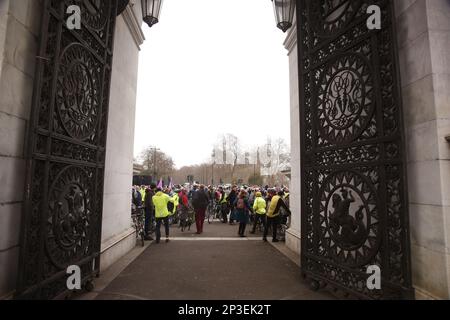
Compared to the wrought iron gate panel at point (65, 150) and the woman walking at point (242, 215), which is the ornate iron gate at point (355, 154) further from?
A: the woman walking at point (242, 215)

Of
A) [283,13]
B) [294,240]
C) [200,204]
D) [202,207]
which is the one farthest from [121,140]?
[294,240]

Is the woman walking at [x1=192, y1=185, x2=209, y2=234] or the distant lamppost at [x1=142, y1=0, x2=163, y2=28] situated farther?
the woman walking at [x1=192, y1=185, x2=209, y2=234]

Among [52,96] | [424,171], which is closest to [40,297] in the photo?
[52,96]

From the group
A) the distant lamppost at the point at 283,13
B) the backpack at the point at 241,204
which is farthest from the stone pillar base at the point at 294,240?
the distant lamppost at the point at 283,13

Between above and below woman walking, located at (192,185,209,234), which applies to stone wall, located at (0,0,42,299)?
above

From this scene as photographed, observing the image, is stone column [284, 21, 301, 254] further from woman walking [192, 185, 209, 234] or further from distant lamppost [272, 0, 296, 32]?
woman walking [192, 185, 209, 234]

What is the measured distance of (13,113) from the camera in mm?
3373

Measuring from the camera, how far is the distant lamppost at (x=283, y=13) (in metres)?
7.03

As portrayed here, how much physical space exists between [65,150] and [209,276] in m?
3.52

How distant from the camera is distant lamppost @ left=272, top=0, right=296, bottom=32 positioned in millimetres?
7031

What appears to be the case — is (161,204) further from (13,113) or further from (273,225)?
(13,113)

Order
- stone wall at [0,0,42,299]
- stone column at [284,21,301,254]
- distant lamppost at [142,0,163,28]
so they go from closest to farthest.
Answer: stone wall at [0,0,42,299], distant lamppost at [142,0,163,28], stone column at [284,21,301,254]

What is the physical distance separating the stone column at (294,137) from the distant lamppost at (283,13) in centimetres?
98

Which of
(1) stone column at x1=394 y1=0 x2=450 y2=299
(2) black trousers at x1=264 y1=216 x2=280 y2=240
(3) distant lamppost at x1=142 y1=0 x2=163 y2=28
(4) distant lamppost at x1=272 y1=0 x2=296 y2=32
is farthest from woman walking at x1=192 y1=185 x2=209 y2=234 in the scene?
(1) stone column at x1=394 y1=0 x2=450 y2=299
